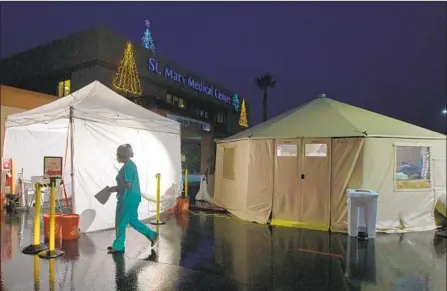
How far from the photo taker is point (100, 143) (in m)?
8.16

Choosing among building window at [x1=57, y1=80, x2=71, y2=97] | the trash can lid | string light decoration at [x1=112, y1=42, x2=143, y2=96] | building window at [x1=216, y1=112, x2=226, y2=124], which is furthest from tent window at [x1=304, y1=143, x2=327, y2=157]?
building window at [x1=216, y1=112, x2=226, y2=124]

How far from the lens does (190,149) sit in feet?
120

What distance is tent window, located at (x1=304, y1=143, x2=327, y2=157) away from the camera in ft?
30.1

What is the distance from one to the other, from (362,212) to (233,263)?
3765 mm

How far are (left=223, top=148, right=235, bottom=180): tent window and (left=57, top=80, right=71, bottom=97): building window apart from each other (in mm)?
14144

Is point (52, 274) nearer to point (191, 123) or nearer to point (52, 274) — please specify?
point (52, 274)

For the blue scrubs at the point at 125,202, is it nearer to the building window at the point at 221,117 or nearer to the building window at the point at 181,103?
the building window at the point at 181,103

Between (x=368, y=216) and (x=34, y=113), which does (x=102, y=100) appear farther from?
(x=368, y=216)

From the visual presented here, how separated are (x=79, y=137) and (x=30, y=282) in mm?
3720

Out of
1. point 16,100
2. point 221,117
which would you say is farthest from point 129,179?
point 221,117

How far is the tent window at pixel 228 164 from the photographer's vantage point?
11.3m

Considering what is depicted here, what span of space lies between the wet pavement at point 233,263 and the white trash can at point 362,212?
30cm

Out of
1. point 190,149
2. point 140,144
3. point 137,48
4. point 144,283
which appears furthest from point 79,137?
point 190,149

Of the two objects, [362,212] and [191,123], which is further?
[191,123]
